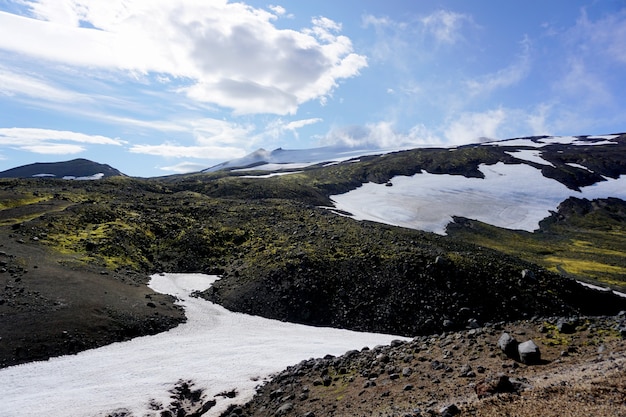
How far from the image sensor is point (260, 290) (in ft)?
129

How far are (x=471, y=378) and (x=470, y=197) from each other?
11379cm

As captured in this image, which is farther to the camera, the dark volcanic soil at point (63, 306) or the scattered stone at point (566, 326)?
the dark volcanic soil at point (63, 306)

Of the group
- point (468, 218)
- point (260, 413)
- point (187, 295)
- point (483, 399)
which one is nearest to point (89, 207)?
point (187, 295)

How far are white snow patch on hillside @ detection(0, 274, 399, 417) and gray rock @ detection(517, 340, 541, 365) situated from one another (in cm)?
1390

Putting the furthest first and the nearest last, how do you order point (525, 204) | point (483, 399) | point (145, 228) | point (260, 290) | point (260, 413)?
point (525, 204)
point (145, 228)
point (260, 290)
point (260, 413)
point (483, 399)

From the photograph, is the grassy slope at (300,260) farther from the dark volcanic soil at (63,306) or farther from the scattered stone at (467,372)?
the scattered stone at (467,372)

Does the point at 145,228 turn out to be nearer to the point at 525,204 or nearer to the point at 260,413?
the point at 260,413

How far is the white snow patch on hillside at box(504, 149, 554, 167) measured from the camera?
159025mm

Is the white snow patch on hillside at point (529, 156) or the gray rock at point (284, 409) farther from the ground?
the white snow patch on hillside at point (529, 156)

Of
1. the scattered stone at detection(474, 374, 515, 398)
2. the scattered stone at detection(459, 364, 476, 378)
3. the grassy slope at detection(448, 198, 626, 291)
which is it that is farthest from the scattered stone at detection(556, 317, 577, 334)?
the grassy slope at detection(448, 198, 626, 291)

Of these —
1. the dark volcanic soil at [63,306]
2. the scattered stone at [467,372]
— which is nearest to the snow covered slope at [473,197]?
the dark volcanic soil at [63,306]

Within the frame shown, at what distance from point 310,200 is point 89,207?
57.7m

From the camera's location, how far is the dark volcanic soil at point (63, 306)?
26.1 meters

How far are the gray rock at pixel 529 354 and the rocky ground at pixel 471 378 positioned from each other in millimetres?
95
